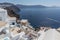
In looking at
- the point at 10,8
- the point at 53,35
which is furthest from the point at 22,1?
the point at 53,35

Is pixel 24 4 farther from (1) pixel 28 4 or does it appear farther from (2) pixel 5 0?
(2) pixel 5 0

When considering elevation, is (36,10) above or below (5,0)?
below

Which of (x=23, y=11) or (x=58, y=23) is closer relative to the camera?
(x=58, y=23)

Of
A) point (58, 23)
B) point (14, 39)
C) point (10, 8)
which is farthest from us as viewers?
point (10, 8)

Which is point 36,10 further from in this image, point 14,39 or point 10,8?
point 14,39

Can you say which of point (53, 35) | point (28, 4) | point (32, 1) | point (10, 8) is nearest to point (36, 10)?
point (32, 1)

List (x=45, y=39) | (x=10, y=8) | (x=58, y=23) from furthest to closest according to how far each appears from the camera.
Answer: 1. (x=10, y=8)
2. (x=58, y=23)
3. (x=45, y=39)
